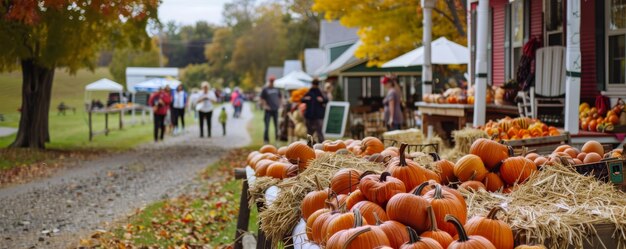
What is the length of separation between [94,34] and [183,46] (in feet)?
357

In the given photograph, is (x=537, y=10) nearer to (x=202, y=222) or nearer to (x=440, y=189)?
(x=202, y=222)

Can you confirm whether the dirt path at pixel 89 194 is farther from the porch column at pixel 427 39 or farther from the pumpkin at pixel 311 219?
the porch column at pixel 427 39

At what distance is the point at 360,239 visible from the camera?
4.25m

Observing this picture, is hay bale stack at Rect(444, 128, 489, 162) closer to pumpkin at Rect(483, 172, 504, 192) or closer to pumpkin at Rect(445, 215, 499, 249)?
pumpkin at Rect(483, 172, 504, 192)

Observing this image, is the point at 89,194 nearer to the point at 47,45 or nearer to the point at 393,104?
the point at 47,45

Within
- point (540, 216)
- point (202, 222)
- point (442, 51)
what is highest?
point (442, 51)

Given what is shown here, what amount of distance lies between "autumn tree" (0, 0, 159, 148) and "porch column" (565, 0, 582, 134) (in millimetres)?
7777

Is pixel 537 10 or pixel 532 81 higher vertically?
pixel 537 10

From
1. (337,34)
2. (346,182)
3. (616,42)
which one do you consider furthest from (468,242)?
(337,34)

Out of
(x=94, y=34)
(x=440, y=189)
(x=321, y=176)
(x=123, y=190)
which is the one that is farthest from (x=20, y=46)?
(x=440, y=189)

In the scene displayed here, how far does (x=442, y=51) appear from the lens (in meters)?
23.7

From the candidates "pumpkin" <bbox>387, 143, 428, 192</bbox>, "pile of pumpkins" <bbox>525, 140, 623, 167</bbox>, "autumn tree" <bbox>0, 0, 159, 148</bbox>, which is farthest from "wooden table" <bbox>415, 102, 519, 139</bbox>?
"pumpkin" <bbox>387, 143, 428, 192</bbox>

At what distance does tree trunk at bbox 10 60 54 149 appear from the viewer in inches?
897

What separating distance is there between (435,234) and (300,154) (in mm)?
3137
